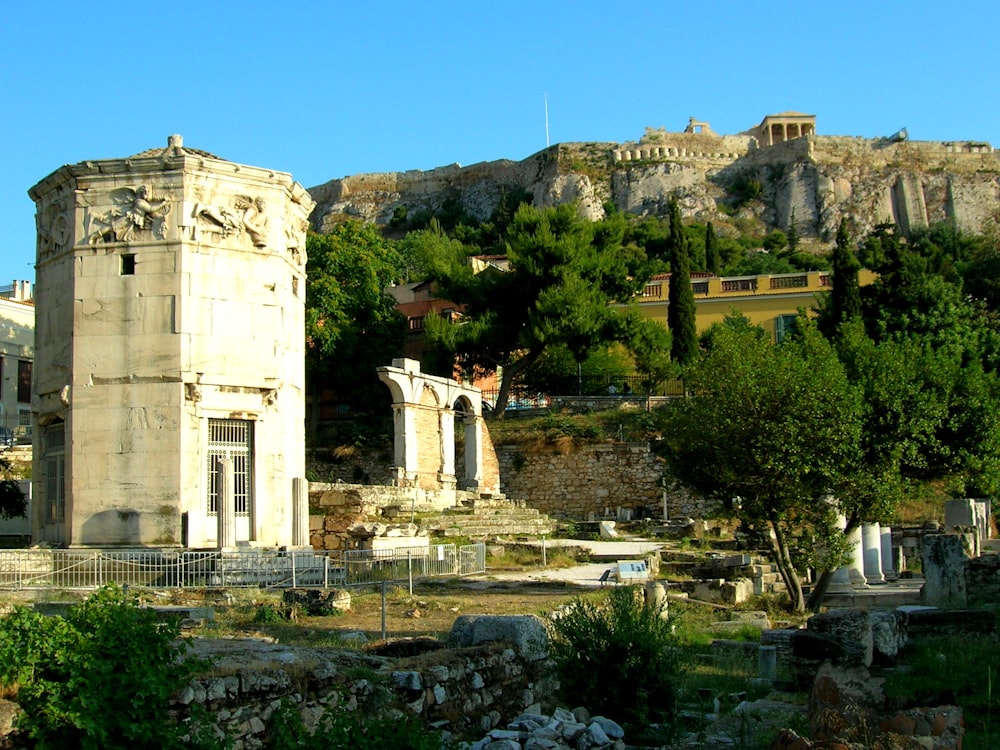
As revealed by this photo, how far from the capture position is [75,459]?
763 inches

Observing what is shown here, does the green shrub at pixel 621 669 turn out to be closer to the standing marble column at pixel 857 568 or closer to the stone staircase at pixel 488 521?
the standing marble column at pixel 857 568

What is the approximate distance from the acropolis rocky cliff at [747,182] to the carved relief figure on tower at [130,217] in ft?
267

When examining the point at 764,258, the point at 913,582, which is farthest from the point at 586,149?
the point at 913,582

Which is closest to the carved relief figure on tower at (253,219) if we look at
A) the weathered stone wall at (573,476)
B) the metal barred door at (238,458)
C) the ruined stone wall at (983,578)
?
the metal barred door at (238,458)

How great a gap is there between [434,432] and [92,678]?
27.7 m

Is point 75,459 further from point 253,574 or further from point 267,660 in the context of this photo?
point 267,660

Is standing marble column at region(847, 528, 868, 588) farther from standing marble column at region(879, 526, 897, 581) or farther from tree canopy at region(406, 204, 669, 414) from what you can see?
tree canopy at region(406, 204, 669, 414)

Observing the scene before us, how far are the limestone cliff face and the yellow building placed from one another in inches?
1799

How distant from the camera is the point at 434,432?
111 feet

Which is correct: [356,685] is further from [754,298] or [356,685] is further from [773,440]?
[754,298]

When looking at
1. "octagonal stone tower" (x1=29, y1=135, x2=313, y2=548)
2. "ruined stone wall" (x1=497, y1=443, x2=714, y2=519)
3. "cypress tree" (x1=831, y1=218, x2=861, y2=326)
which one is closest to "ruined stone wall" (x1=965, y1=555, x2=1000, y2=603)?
"octagonal stone tower" (x1=29, y1=135, x2=313, y2=548)

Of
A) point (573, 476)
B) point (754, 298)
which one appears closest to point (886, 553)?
point (573, 476)

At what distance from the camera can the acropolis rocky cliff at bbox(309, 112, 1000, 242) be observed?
101438 mm

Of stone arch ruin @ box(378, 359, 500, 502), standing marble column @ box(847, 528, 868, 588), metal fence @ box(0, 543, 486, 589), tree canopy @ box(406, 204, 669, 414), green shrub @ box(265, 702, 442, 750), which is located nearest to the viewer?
green shrub @ box(265, 702, 442, 750)
